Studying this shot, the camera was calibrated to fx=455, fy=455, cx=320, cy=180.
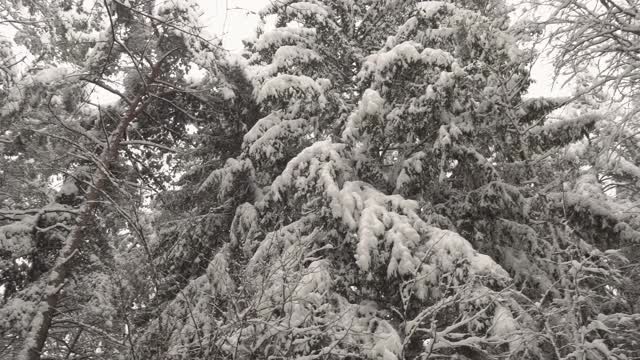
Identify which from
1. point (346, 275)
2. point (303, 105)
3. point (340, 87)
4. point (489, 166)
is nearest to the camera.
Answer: point (346, 275)

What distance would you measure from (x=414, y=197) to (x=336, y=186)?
1961 millimetres

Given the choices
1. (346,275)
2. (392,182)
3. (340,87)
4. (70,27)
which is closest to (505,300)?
(346,275)

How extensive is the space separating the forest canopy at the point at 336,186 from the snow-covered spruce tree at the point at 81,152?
0.05m

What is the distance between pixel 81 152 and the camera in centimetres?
814

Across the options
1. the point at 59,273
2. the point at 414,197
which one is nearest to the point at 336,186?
the point at 414,197

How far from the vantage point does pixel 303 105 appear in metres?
8.50

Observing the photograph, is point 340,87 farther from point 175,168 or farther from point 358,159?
point 175,168

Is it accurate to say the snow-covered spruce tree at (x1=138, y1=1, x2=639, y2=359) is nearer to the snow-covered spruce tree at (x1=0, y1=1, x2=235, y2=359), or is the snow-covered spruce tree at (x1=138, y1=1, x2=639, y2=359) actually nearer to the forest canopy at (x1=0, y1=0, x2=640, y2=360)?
the forest canopy at (x1=0, y1=0, x2=640, y2=360)

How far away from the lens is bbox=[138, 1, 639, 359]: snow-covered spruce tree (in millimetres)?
6051

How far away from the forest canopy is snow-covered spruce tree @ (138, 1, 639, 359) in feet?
0.13

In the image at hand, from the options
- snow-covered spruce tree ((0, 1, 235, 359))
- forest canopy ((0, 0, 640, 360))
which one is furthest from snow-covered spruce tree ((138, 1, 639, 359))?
snow-covered spruce tree ((0, 1, 235, 359))

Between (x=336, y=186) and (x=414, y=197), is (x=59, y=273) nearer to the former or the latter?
(x=336, y=186)

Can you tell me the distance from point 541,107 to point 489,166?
5.43ft

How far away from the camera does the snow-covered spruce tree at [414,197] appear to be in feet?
19.9
